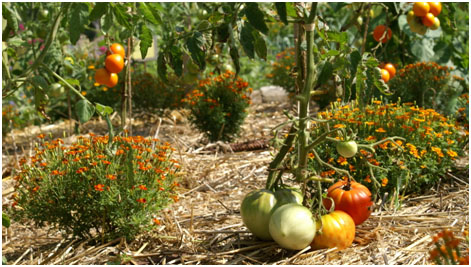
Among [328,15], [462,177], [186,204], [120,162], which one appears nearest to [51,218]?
[120,162]

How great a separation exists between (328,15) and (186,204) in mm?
4801

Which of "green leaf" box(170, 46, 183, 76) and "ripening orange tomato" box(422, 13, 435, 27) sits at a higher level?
"ripening orange tomato" box(422, 13, 435, 27)

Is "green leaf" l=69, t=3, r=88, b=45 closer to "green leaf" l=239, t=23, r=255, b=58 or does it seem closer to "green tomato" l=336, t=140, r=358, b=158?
"green leaf" l=239, t=23, r=255, b=58

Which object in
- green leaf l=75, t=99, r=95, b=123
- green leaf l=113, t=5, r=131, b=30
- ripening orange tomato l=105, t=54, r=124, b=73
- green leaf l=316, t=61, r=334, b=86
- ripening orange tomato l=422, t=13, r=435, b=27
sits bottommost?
green leaf l=75, t=99, r=95, b=123

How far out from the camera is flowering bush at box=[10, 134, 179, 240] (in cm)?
220

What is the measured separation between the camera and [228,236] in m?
2.20

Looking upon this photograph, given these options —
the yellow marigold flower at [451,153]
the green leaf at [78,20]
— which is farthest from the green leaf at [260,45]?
the yellow marigold flower at [451,153]

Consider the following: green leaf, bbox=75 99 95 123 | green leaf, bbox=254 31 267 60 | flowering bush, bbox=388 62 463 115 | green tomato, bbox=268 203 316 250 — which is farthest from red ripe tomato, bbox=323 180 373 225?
flowering bush, bbox=388 62 463 115

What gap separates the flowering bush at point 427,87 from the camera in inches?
154

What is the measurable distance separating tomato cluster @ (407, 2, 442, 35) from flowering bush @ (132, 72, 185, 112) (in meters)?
2.53

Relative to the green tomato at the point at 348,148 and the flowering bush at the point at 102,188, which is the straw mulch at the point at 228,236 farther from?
the green tomato at the point at 348,148

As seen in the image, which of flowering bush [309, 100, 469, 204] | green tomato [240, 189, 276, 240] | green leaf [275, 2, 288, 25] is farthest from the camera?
flowering bush [309, 100, 469, 204]

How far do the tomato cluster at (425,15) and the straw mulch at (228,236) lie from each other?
77 centimetres

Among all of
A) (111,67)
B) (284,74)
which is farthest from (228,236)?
(284,74)
